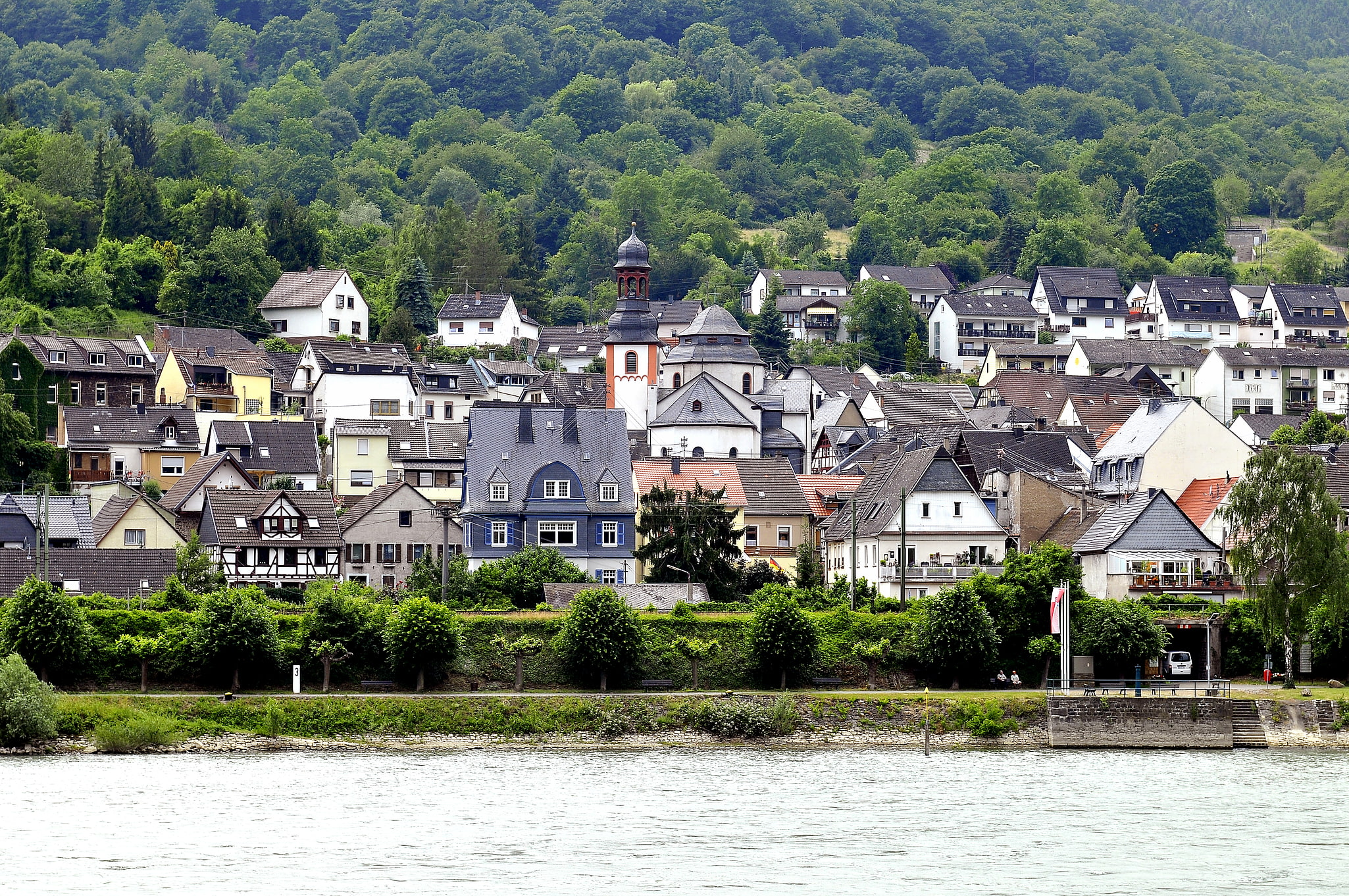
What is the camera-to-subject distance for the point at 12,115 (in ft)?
580

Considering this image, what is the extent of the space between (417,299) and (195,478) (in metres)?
57.2

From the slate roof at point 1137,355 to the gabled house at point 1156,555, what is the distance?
253 ft

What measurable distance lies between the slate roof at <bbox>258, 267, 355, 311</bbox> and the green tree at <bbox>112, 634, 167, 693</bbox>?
76330 mm

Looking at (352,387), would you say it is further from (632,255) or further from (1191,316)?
(1191,316)

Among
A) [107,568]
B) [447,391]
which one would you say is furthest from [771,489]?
[447,391]

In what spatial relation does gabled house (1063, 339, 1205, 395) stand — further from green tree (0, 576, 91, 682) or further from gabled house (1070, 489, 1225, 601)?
green tree (0, 576, 91, 682)

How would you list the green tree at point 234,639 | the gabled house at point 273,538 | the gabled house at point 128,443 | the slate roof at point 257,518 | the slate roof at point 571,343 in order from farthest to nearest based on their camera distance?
the slate roof at point 571,343
the gabled house at point 128,443
the slate roof at point 257,518
the gabled house at point 273,538
the green tree at point 234,639

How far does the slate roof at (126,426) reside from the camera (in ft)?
348

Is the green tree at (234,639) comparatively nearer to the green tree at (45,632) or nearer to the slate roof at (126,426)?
the green tree at (45,632)

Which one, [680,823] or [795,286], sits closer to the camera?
[680,823]

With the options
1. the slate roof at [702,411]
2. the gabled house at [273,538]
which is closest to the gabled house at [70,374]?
the gabled house at [273,538]

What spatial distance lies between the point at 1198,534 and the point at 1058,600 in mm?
11713

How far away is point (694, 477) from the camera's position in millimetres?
93375

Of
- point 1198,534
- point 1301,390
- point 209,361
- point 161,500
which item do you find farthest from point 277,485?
point 1301,390
